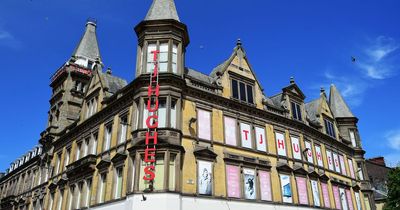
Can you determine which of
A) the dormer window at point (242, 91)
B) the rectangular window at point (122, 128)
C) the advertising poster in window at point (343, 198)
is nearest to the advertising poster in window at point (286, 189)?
the dormer window at point (242, 91)

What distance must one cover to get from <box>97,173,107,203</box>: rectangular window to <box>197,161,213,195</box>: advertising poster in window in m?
7.44

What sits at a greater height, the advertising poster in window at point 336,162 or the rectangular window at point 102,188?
the advertising poster in window at point 336,162

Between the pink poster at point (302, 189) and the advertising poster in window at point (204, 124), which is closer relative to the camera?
the advertising poster in window at point (204, 124)

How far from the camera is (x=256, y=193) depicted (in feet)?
83.0

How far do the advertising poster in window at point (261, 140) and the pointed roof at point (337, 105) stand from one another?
697 inches

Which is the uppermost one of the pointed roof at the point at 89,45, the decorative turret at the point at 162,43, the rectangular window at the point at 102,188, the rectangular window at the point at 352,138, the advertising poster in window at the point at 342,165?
the pointed roof at the point at 89,45

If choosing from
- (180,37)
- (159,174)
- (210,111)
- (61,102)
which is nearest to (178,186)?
(159,174)

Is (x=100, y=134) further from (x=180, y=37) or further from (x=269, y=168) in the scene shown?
(x=269, y=168)

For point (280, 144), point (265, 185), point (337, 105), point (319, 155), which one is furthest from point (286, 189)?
point (337, 105)

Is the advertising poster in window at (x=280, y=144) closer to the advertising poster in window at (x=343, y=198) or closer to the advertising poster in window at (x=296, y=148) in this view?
the advertising poster in window at (x=296, y=148)

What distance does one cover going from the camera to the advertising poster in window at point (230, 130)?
25.8 metres

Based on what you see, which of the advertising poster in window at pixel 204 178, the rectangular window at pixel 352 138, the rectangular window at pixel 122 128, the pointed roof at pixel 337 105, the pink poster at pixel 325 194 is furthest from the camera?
the pointed roof at pixel 337 105

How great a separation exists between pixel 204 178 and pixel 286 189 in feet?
26.9

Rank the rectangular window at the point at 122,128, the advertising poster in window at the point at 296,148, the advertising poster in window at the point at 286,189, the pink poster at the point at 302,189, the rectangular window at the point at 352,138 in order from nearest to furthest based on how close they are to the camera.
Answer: the rectangular window at the point at 122,128 → the advertising poster in window at the point at 286,189 → the pink poster at the point at 302,189 → the advertising poster in window at the point at 296,148 → the rectangular window at the point at 352,138
